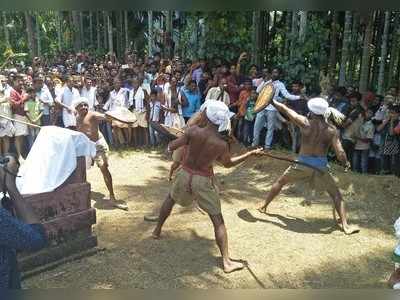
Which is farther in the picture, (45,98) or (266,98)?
(45,98)

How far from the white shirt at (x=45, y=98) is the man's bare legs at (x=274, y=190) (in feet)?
14.6

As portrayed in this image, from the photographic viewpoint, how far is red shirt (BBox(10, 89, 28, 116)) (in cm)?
779

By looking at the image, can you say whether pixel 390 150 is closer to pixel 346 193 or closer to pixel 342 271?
pixel 346 193

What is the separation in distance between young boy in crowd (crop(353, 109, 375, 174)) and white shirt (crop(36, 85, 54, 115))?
203 inches

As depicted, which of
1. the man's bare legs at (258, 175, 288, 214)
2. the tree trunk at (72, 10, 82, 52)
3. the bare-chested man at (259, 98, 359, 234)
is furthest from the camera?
the tree trunk at (72, 10, 82, 52)

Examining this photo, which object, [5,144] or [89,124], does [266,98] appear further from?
[5,144]

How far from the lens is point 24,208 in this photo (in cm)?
201

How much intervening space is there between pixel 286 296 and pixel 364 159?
676 centimetres

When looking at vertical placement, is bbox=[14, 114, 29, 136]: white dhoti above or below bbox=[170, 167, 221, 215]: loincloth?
below

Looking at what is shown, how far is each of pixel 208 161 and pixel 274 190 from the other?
1.52 metres

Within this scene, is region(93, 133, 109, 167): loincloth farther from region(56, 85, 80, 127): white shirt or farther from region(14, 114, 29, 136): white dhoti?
region(56, 85, 80, 127): white shirt

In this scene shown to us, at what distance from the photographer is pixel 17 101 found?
7.82 m

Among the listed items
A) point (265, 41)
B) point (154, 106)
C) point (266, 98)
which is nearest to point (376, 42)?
point (265, 41)

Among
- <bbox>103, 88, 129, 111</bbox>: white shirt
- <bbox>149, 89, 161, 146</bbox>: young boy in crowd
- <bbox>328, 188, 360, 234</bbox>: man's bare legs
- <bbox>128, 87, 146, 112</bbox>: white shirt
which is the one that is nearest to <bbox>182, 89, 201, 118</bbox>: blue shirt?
<bbox>149, 89, 161, 146</bbox>: young boy in crowd
